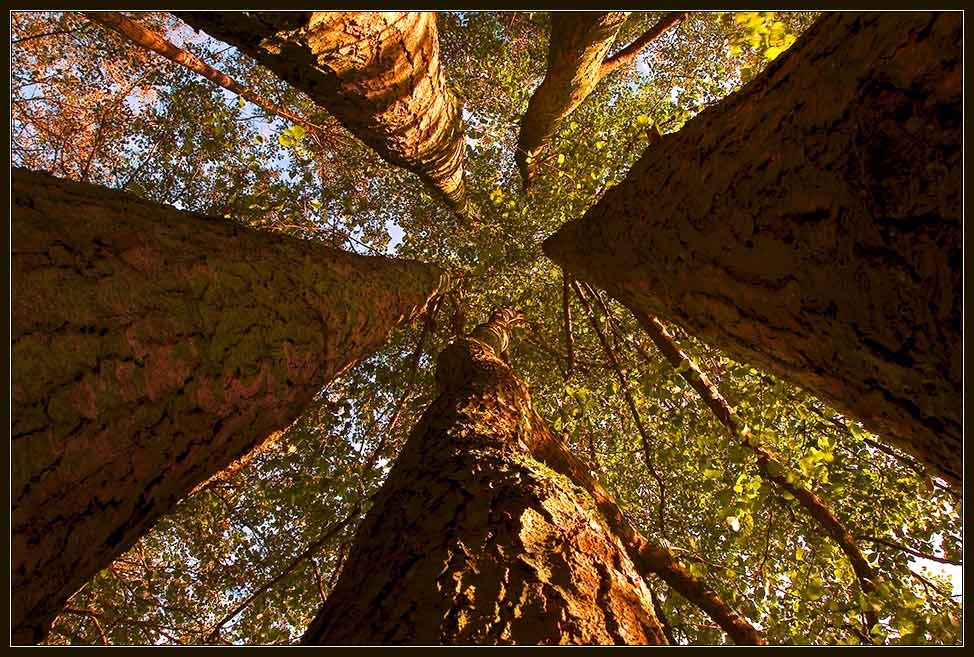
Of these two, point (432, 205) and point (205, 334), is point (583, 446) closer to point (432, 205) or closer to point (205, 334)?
point (432, 205)

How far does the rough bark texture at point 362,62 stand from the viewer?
263 cm

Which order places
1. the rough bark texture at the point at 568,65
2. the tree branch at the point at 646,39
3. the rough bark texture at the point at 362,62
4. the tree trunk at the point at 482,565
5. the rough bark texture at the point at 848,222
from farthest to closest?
the tree branch at the point at 646,39 < the rough bark texture at the point at 568,65 < the rough bark texture at the point at 362,62 < the tree trunk at the point at 482,565 < the rough bark texture at the point at 848,222

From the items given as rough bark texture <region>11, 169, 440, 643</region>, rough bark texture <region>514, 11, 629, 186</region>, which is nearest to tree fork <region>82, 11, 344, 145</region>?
A: rough bark texture <region>514, 11, 629, 186</region>

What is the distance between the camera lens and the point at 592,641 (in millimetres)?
1273

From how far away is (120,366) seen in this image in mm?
1514

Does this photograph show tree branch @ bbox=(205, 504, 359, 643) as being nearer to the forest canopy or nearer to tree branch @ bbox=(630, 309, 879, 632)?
the forest canopy

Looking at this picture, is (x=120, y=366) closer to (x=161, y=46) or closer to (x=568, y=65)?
(x=568, y=65)

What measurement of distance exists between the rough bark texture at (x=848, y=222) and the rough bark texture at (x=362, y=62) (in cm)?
218

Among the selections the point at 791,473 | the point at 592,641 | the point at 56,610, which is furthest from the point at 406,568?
the point at 791,473

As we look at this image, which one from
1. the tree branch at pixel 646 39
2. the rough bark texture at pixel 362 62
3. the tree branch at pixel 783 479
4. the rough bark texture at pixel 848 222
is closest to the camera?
the rough bark texture at pixel 848 222

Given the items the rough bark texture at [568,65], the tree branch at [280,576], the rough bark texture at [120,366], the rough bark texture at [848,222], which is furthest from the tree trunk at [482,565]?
the rough bark texture at [568,65]

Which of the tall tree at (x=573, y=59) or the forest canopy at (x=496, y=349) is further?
the tall tree at (x=573, y=59)

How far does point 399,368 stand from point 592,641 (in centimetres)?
750

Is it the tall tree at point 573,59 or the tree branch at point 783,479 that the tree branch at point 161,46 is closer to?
the tall tree at point 573,59
